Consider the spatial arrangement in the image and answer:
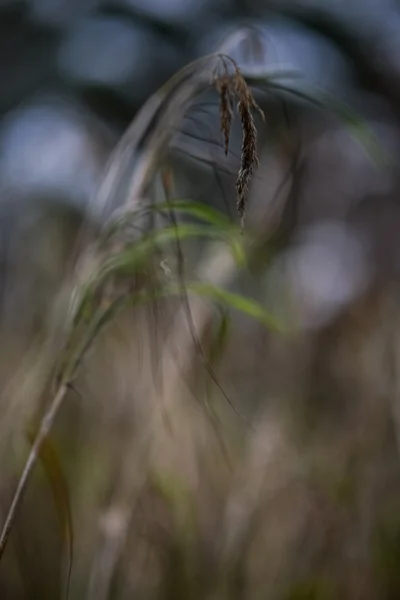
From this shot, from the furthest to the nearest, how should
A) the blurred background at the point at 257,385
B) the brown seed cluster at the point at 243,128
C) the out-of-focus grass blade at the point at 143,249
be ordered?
the blurred background at the point at 257,385
the out-of-focus grass blade at the point at 143,249
the brown seed cluster at the point at 243,128

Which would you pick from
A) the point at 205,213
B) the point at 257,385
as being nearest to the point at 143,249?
the point at 205,213

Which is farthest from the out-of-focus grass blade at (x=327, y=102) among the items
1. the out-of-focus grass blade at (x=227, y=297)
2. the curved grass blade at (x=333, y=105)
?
the out-of-focus grass blade at (x=227, y=297)

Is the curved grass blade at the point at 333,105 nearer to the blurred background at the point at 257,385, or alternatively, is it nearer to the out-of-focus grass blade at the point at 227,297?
the blurred background at the point at 257,385

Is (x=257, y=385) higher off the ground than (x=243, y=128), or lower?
lower

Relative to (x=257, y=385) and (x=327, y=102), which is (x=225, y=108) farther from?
(x=257, y=385)

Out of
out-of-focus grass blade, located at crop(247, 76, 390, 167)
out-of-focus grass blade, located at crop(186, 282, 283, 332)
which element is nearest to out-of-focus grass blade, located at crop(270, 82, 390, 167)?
out-of-focus grass blade, located at crop(247, 76, 390, 167)

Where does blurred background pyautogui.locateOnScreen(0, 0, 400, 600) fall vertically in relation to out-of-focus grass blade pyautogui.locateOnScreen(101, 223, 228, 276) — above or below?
below

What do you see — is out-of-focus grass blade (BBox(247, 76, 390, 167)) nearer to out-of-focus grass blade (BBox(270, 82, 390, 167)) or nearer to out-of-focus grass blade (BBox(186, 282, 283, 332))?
out-of-focus grass blade (BBox(270, 82, 390, 167))

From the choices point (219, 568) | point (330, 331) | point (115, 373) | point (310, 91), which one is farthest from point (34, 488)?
point (310, 91)
